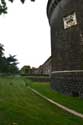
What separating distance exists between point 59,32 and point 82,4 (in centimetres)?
411

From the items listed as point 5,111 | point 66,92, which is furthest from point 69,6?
point 5,111

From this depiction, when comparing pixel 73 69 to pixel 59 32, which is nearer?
pixel 73 69

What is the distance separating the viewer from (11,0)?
28.5 ft

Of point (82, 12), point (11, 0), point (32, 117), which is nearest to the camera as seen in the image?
point (11, 0)

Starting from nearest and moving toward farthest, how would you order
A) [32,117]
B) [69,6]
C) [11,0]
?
[11,0] < [32,117] < [69,6]

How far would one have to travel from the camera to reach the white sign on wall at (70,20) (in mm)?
20739

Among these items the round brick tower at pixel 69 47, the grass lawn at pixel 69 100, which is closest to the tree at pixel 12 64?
the round brick tower at pixel 69 47

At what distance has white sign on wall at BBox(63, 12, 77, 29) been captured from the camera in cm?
2074

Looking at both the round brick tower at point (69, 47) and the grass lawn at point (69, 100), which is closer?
the grass lawn at point (69, 100)

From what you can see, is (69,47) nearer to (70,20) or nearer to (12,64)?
(70,20)

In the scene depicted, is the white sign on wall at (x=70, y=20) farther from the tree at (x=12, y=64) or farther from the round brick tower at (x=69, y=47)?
the tree at (x=12, y=64)

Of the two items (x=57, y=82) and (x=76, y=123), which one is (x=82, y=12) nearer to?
(x=57, y=82)

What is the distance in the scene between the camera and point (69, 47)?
21.2m

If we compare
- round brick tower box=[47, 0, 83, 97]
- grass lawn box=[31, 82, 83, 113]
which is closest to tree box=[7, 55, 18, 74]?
round brick tower box=[47, 0, 83, 97]
